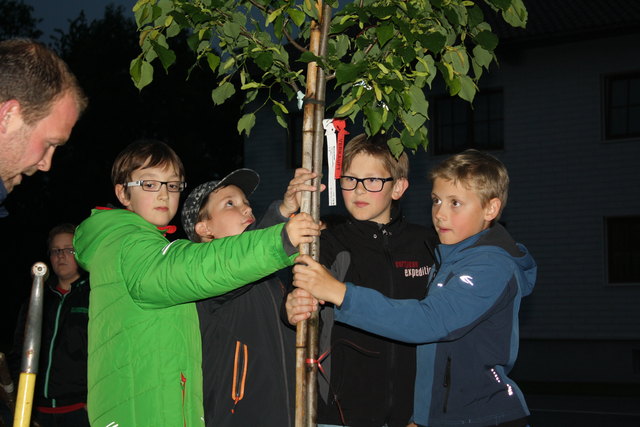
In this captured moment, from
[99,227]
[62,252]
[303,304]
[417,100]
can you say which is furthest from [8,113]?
[62,252]

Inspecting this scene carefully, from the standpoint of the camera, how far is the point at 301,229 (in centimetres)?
351

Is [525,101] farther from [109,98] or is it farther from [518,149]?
[109,98]

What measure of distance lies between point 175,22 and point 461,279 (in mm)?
2002

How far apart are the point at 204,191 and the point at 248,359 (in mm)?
1292

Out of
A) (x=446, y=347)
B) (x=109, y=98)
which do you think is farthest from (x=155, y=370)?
(x=109, y=98)

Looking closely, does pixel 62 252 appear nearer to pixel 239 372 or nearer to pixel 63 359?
pixel 63 359

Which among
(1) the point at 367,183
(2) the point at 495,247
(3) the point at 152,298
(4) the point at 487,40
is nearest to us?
(3) the point at 152,298

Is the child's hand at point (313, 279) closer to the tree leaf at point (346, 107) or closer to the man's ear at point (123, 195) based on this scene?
the tree leaf at point (346, 107)

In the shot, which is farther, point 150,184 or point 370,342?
point 370,342

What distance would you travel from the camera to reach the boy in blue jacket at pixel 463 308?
13.5 ft

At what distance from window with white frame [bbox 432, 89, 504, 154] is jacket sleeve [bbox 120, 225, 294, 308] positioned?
19.6 meters

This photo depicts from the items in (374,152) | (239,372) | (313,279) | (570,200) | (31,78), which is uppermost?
(570,200)

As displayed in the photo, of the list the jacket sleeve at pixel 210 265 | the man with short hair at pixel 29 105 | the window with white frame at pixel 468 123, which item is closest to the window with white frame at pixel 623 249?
the window with white frame at pixel 468 123

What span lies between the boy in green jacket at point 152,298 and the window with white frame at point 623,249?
18.5m
